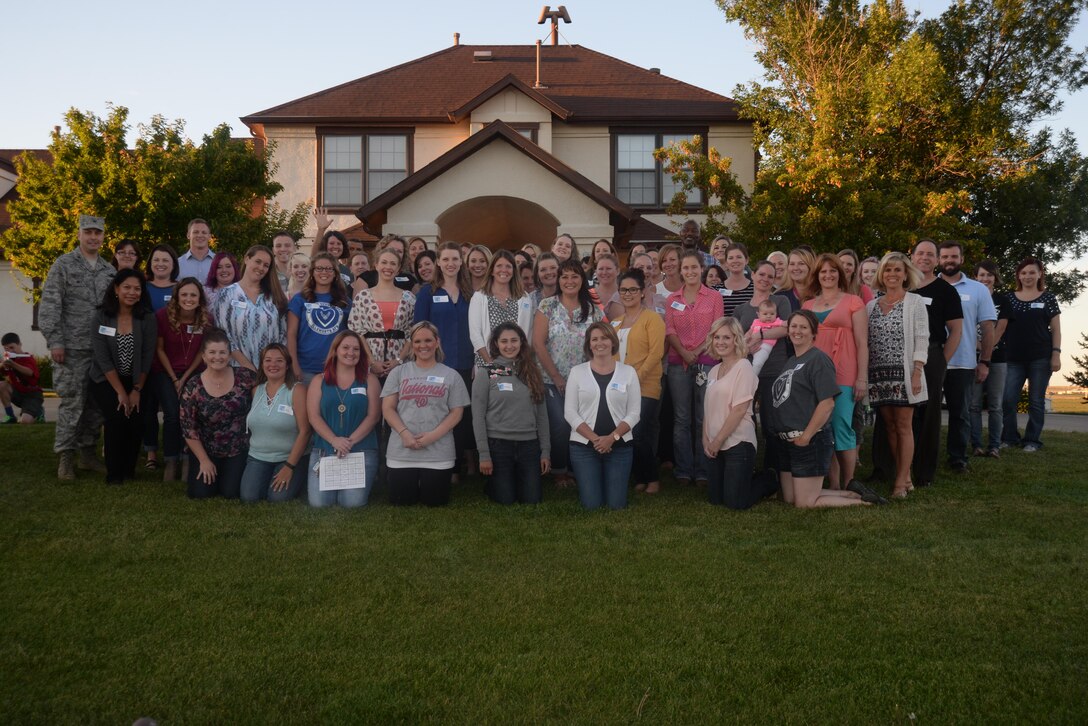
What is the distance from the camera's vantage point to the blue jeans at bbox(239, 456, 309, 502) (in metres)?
7.22

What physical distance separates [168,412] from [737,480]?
16.7 feet

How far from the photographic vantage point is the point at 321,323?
25.7 feet

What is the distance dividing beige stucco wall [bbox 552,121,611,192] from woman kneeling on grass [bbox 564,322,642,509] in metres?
15.3

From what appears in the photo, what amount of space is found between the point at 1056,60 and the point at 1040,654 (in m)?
25.4

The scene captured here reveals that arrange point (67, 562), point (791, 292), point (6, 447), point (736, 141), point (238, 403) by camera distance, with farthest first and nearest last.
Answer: point (736, 141), point (6, 447), point (791, 292), point (238, 403), point (67, 562)

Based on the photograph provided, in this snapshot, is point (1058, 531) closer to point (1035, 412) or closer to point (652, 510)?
point (652, 510)

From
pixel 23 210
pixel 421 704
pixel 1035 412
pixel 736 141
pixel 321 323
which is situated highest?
pixel 736 141

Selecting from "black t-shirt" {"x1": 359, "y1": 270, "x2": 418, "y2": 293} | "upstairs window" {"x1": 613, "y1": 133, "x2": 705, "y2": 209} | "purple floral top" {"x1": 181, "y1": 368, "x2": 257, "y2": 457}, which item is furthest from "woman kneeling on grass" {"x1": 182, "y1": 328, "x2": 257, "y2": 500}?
"upstairs window" {"x1": 613, "y1": 133, "x2": 705, "y2": 209}

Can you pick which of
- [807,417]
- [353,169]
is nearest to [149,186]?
[353,169]

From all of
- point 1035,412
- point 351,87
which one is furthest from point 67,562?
point 351,87

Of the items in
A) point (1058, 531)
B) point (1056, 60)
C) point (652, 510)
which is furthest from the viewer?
point (1056, 60)

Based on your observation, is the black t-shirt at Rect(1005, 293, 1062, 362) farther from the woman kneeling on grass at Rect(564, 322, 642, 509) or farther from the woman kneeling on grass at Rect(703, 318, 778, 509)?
the woman kneeling on grass at Rect(564, 322, 642, 509)

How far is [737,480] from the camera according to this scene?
7094 millimetres

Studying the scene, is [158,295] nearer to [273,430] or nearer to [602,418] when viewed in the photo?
[273,430]
